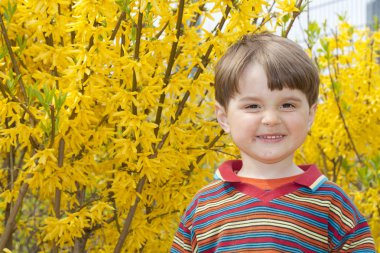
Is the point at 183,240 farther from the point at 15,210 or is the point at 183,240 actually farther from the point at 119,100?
the point at 15,210

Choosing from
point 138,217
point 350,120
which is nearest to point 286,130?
point 138,217

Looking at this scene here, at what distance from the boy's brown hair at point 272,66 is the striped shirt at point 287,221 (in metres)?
0.25

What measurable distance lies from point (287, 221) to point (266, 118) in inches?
11.4

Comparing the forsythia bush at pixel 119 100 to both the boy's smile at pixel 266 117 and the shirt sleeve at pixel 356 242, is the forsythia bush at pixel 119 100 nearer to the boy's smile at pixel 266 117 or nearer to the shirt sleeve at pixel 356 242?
the boy's smile at pixel 266 117

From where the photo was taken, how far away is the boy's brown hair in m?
1.90

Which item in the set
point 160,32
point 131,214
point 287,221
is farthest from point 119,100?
point 287,221

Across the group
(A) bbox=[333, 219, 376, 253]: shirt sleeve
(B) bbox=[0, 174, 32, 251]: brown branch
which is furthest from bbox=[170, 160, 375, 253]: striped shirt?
(B) bbox=[0, 174, 32, 251]: brown branch

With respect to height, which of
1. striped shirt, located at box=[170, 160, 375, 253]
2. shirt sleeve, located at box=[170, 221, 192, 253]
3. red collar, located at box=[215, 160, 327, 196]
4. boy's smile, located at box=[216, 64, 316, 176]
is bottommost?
shirt sleeve, located at box=[170, 221, 192, 253]

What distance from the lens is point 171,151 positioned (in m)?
2.89

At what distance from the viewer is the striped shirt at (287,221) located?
1887 mm

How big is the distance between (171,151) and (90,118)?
364 millimetres

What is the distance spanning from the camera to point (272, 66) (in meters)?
1.91

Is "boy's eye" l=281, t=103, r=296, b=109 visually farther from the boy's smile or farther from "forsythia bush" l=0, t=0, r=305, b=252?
"forsythia bush" l=0, t=0, r=305, b=252

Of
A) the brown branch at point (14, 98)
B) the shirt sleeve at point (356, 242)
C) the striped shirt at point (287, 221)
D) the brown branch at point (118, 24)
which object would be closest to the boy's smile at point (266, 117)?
the striped shirt at point (287, 221)
